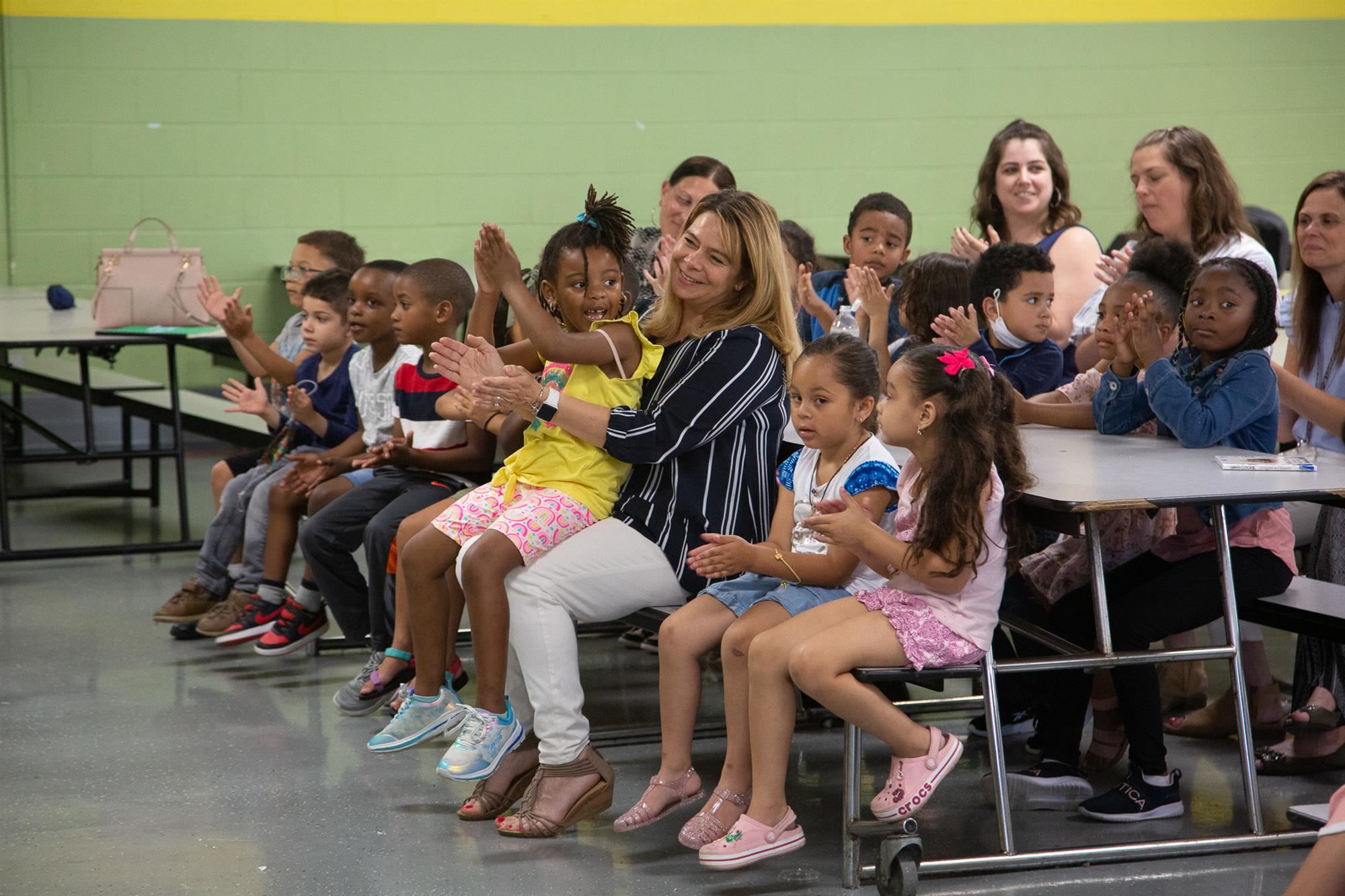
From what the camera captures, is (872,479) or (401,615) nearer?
(872,479)

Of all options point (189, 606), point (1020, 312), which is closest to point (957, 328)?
point (1020, 312)

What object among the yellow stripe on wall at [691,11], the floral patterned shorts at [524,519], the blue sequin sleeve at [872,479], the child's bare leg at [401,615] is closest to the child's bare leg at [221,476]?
the child's bare leg at [401,615]

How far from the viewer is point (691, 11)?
23.1 feet

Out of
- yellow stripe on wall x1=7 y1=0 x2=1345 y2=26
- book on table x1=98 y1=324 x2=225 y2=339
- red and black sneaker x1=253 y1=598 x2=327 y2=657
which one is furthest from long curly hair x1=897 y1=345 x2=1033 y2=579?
yellow stripe on wall x1=7 y1=0 x2=1345 y2=26

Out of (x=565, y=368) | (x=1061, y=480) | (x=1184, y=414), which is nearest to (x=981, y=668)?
(x=1061, y=480)

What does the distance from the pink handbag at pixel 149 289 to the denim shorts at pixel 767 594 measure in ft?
10.1

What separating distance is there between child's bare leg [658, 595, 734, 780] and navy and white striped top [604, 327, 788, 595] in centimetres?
17

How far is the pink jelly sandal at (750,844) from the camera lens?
2203 millimetres

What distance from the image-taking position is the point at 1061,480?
2320 mm

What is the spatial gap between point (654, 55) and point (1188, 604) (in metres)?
5.19

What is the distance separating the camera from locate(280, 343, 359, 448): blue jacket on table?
3.88 m

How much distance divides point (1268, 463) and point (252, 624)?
2.59 metres

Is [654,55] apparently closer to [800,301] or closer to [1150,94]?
[1150,94]

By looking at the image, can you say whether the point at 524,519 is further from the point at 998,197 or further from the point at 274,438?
the point at 998,197
